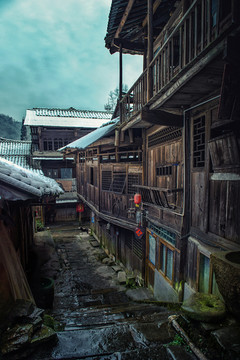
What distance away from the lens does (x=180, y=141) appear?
786cm

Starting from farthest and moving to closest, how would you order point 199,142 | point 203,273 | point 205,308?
1. point 199,142
2. point 203,273
3. point 205,308

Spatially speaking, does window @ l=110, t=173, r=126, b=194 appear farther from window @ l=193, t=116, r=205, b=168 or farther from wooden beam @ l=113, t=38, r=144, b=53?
wooden beam @ l=113, t=38, r=144, b=53

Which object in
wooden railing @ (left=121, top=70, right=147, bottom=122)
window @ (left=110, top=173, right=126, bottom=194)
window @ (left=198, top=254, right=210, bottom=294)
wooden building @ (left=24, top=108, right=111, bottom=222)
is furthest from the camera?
wooden building @ (left=24, top=108, right=111, bottom=222)

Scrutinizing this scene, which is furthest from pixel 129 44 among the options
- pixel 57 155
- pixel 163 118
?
pixel 57 155

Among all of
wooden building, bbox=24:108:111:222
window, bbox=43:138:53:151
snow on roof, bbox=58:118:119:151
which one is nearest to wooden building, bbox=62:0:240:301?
snow on roof, bbox=58:118:119:151

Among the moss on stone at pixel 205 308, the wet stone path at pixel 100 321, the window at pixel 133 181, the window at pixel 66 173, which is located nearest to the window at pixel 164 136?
the window at pixel 133 181

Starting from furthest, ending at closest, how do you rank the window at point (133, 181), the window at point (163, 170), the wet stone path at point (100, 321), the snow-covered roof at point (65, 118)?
the snow-covered roof at point (65, 118), the window at point (133, 181), the window at point (163, 170), the wet stone path at point (100, 321)

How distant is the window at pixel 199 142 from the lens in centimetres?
654

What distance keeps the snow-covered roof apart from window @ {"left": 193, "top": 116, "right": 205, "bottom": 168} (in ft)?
80.4

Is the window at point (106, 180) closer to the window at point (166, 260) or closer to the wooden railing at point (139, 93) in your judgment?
the wooden railing at point (139, 93)

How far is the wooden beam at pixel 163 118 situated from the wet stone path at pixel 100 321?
603 centimetres

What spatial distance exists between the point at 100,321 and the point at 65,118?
2972 centimetres

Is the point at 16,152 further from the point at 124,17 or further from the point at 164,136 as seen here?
the point at 164,136

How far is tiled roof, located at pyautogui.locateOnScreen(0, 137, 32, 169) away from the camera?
2703 cm
